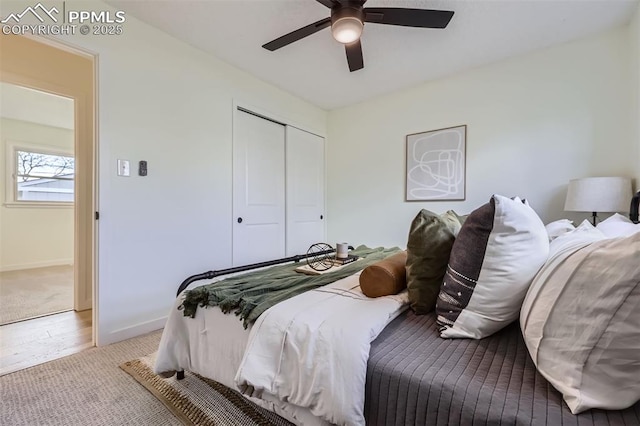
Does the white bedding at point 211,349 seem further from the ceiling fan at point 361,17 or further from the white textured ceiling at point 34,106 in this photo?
the white textured ceiling at point 34,106

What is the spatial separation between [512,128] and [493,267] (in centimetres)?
253

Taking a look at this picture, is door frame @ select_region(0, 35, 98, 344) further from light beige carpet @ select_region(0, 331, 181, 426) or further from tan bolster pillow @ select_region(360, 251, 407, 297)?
tan bolster pillow @ select_region(360, 251, 407, 297)

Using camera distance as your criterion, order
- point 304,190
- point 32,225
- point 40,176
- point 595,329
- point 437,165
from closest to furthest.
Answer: point 595,329, point 437,165, point 304,190, point 32,225, point 40,176

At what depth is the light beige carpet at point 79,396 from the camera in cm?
135

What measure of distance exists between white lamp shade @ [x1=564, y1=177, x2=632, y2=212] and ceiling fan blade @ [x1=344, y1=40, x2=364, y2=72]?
6.37 feet

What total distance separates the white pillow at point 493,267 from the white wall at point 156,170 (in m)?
2.29

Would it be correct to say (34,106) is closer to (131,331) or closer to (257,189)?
(257,189)

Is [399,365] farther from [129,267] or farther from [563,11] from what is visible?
[563,11]

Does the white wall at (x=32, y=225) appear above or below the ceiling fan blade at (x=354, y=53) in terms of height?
below

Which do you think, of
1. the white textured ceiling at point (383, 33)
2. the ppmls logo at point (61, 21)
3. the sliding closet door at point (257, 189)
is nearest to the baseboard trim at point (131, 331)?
the sliding closet door at point (257, 189)

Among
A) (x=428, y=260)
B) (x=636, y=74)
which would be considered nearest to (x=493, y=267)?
(x=428, y=260)

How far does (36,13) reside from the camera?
188 centimetres

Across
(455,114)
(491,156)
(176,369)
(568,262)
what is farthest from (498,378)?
(455,114)

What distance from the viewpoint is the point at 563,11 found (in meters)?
2.17
